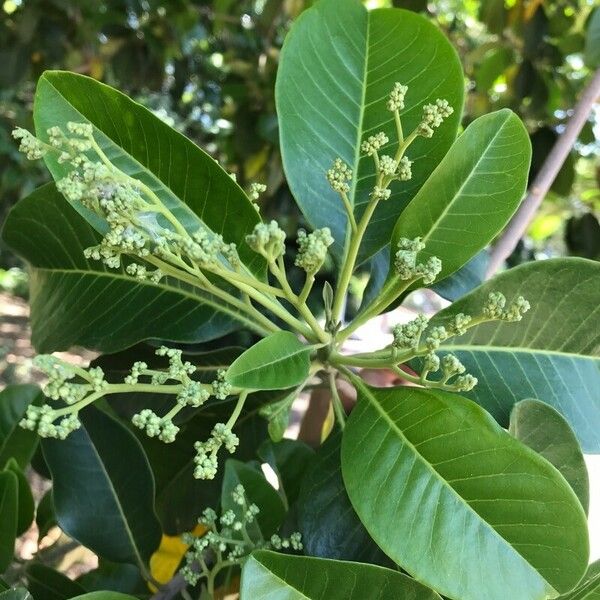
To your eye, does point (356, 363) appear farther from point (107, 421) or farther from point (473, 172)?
point (107, 421)

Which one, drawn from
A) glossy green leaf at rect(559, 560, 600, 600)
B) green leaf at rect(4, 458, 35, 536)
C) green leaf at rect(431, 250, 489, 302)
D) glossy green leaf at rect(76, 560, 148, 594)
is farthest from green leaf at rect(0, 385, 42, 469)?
glossy green leaf at rect(559, 560, 600, 600)

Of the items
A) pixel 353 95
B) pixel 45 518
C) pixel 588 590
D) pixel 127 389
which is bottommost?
pixel 45 518

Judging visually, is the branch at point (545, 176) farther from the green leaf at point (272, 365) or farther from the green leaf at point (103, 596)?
the green leaf at point (103, 596)

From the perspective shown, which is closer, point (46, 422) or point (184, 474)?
point (46, 422)

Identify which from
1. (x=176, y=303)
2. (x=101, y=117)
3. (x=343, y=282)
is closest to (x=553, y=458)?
(x=343, y=282)

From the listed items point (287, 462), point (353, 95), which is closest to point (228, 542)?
point (287, 462)

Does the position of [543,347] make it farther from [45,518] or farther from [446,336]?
[45,518]

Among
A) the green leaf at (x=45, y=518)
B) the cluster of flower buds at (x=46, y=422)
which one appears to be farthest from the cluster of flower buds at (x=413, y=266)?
the green leaf at (x=45, y=518)
